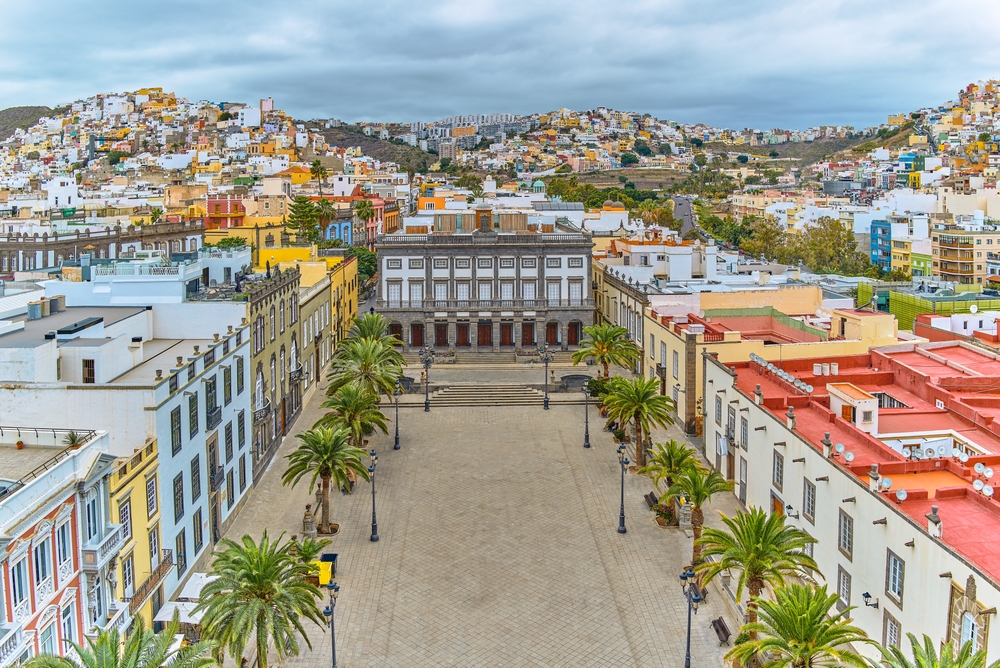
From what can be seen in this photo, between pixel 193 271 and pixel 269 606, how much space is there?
21635 millimetres

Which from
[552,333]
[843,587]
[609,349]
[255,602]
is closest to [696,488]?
[843,587]

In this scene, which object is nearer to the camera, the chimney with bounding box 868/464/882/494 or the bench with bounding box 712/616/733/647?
the chimney with bounding box 868/464/882/494

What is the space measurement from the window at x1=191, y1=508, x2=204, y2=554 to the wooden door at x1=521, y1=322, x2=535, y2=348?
1566 inches

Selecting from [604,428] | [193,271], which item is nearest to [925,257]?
[604,428]

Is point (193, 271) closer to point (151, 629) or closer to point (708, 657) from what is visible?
point (151, 629)

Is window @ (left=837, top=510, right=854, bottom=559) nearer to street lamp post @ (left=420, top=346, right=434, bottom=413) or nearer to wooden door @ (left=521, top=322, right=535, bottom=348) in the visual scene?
street lamp post @ (left=420, top=346, right=434, bottom=413)

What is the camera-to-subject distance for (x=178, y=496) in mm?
28172

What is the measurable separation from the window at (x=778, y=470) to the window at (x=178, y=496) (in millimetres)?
19761

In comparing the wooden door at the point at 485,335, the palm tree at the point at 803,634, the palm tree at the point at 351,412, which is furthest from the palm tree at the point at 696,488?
the wooden door at the point at 485,335

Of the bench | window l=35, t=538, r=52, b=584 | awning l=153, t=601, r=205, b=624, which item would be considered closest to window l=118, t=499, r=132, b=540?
awning l=153, t=601, r=205, b=624

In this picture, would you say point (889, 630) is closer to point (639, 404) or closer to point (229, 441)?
point (639, 404)

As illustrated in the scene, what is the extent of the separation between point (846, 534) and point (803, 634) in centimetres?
639

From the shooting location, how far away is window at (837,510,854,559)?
24984mm

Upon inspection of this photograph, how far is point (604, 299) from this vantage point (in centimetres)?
6988
